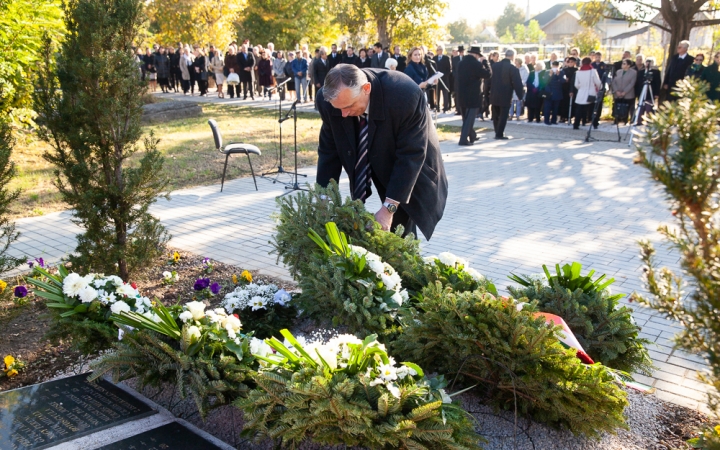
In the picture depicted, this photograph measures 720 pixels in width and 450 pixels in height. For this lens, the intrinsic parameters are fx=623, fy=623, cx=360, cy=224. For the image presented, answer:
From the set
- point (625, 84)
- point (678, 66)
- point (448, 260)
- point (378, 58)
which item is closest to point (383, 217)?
point (448, 260)

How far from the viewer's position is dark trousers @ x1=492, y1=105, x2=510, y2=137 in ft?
48.5

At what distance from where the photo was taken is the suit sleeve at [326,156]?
445 centimetres

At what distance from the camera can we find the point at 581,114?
1670 cm

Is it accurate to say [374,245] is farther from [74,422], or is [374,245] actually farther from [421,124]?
[74,422]

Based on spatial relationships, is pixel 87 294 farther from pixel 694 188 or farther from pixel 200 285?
pixel 694 188

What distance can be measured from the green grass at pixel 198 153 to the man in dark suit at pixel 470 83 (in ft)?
5.19

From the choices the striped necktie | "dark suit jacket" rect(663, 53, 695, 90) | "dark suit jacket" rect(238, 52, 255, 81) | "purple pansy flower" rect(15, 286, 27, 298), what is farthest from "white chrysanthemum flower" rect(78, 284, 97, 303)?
"dark suit jacket" rect(238, 52, 255, 81)

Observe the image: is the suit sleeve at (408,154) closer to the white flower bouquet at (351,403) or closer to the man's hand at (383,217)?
the man's hand at (383,217)

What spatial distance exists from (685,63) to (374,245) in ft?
45.6

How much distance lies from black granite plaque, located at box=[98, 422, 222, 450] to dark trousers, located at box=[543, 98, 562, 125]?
16.6 meters

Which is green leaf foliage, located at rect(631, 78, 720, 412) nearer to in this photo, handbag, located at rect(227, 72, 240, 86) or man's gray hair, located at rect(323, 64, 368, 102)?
man's gray hair, located at rect(323, 64, 368, 102)

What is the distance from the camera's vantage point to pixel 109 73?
465cm

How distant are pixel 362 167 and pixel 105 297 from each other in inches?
73.5

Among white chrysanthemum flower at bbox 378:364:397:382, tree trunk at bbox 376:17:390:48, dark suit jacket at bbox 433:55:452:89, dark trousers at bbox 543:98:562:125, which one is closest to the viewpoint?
white chrysanthemum flower at bbox 378:364:397:382
